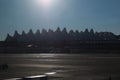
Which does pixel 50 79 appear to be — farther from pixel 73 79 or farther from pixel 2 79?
pixel 2 79

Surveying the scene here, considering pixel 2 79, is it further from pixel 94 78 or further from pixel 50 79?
pixel 94 78

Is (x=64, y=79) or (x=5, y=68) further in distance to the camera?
(x=5, y=68)

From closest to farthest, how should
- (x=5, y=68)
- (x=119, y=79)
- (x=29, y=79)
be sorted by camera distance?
(x=29, y=79) → (x=119, y=79) → (x=5, y=68)

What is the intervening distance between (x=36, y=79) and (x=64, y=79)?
554 centimetres

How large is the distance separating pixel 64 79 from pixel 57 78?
1.24m

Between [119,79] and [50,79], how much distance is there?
6634mm

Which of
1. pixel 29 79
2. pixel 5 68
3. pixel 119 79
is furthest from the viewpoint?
pixel 5 68

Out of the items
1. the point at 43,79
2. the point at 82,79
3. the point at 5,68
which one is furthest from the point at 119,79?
the point at 5,68

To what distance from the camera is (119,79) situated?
30.8m

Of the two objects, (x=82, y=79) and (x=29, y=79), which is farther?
(x=82, y=79)

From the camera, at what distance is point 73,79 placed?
31.3 m

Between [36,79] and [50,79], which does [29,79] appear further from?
[50,79]

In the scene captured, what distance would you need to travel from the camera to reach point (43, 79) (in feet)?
88.1

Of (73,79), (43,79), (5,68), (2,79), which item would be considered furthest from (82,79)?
(5,68)
